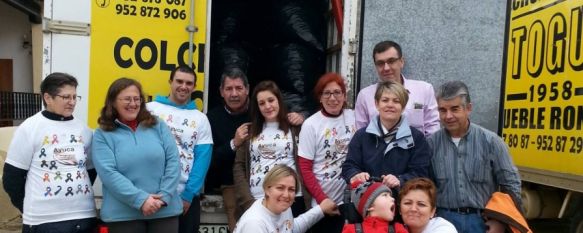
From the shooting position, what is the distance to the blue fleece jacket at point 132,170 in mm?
2957

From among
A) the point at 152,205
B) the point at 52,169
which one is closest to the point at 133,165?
the point at 152,205

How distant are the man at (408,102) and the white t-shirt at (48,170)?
1694 millimetres

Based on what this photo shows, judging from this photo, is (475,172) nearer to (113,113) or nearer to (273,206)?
(273,206)

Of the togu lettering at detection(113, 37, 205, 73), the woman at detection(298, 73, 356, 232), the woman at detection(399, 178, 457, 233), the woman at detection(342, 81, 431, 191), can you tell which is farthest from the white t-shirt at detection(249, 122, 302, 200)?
the woman at detection(399, 178, 457, 233)

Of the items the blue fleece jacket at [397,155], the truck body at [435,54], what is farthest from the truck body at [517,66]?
the blue fleece jacket at [397,155]

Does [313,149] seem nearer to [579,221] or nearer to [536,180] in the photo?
[536,180]

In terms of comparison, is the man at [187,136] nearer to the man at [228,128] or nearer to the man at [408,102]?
the man at [228,128]

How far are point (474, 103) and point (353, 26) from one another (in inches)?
44.4

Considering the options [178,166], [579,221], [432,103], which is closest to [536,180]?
[579,221]

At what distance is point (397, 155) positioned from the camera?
9.58 feet

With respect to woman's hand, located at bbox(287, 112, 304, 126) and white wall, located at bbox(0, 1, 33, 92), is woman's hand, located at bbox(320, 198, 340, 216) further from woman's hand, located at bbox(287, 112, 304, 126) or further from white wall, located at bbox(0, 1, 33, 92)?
white wall, located at bbox(0, 1, 33, 92)

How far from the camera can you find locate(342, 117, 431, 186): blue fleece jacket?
290cm

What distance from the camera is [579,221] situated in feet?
16.6

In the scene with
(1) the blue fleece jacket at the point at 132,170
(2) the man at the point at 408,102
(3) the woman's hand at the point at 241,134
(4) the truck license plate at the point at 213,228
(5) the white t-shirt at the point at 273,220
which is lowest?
(4) the truck license plate at the point at 213,228
